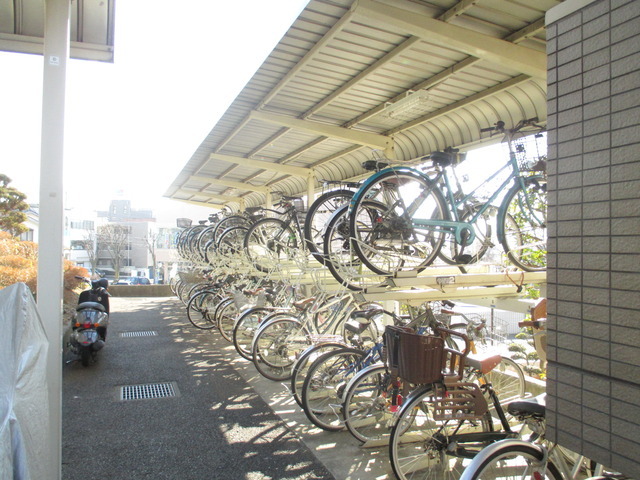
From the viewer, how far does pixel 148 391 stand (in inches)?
216

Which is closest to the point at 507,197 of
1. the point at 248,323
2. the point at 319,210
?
the point at 319,210

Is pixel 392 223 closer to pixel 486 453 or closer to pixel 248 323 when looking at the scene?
pixel 486 453

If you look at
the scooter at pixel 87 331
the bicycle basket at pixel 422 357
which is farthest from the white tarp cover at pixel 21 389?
the scooter at pixel 87 331

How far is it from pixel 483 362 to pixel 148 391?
4063mm

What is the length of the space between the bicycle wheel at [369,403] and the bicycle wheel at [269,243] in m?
2.24

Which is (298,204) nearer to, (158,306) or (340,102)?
(340,102)

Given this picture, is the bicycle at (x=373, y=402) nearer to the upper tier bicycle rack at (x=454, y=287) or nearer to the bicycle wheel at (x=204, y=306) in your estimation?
the upper tier bicycle rack at (x=454, y=287)

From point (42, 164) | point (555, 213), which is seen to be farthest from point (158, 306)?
point (555, 213)

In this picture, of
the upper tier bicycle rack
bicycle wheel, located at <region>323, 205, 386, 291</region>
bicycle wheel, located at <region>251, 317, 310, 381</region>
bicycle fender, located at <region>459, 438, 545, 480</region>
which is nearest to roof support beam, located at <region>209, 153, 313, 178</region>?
bicycle wheel, located at <region>251, 317, 310, 381</region>

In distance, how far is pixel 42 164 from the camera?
2.41 metres

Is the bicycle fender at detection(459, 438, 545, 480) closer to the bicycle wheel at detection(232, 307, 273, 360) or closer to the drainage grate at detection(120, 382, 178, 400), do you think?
the drainage grate at detection(120, 382, 178, 400)

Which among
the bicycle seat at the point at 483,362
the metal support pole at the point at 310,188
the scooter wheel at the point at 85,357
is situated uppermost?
the metal support pole at the point at 310,188

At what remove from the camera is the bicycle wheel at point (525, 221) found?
463 centimetres

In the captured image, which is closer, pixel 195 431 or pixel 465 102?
pixel 195 431
